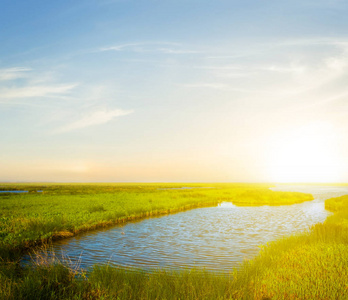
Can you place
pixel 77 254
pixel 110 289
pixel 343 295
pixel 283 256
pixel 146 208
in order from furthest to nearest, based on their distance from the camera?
pixel 146 208 < pixel 77 254 < pixel 283 256 < pixel 110 289 < pixel 343 295

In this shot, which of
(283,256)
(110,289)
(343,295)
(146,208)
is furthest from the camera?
(146,208)

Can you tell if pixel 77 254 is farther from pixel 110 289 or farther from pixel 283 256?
pixel 283 256

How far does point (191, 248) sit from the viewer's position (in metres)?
16.0

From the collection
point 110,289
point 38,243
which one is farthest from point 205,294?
point 38,243

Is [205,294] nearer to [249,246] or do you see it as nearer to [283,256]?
[283,256]

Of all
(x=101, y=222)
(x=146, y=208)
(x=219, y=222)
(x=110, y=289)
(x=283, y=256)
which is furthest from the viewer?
(x=146, y=208)

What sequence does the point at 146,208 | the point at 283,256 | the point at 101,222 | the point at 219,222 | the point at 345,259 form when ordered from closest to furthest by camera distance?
the point at 345,259 < the point at 283,256 < the point at 101,222 < the point at 219,222 < the point at 146,208

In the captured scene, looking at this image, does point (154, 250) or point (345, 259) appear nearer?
point (345, 259)

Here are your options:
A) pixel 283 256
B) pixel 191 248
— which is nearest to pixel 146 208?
pixel 191 248

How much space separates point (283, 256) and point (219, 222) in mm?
14899

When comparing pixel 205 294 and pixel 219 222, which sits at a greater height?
pixel 205 294

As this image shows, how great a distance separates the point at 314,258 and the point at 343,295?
11.7 feet

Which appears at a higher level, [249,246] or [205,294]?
[205,294]

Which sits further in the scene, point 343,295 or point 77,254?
point 77,254
